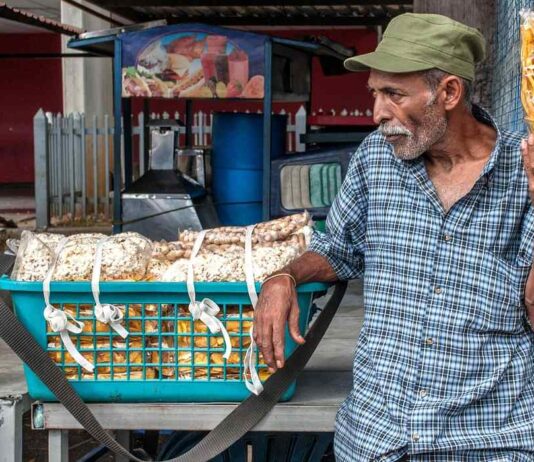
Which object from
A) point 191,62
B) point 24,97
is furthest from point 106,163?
point 24,97

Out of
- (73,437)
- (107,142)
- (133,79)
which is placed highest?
(133,79)

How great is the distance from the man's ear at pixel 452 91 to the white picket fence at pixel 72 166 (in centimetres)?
988

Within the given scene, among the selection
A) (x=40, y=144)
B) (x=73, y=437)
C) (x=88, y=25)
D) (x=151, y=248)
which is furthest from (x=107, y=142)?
(x=151, y=248)

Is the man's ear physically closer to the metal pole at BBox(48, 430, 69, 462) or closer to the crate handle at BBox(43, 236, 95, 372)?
the crate handle at BBox(43, 236, 95, 372)

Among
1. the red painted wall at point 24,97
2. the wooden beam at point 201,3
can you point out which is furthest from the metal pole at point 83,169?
the red painted wall at point 24,97

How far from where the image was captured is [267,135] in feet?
24.4

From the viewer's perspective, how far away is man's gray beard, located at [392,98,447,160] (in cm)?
233

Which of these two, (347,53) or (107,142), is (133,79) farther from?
(107,142)

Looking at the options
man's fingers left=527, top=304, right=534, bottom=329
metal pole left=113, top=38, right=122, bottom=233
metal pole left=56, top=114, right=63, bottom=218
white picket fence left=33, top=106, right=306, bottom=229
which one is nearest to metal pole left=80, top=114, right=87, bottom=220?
white picket fence left=33, top=106, right=306, bottom=229

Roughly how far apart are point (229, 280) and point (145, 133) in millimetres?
8164

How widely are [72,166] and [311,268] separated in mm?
10540

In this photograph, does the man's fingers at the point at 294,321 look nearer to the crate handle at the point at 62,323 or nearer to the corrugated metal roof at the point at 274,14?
the crate handle at the point at 62,323

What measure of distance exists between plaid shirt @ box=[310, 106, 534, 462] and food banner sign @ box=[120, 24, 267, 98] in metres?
5.13

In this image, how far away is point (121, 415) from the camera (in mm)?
2617
